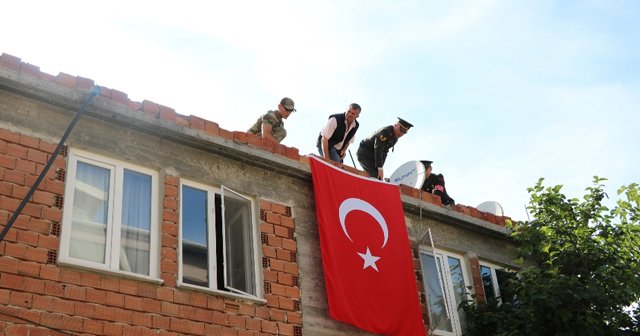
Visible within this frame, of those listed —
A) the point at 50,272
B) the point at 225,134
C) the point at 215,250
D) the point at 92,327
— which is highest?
the point at 225,134

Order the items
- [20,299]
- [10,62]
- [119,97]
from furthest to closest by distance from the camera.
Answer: [119,97]
[10,62]
[20,299]

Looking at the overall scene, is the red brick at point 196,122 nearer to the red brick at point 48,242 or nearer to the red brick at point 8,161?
the red brick at point 8,161

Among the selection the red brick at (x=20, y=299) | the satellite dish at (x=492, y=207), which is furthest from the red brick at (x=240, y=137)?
the satellite dish at (x=492, y=207)

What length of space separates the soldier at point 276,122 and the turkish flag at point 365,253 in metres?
1.08

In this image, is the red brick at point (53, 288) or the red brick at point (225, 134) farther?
the red brick at point (225, 134)

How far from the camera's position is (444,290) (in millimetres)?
12258

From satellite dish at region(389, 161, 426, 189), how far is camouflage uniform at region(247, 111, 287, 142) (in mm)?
2648

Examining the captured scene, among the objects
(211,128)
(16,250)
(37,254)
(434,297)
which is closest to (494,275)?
(434,297)

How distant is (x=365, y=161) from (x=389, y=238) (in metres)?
2.09

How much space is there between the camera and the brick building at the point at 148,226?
28.4 feet

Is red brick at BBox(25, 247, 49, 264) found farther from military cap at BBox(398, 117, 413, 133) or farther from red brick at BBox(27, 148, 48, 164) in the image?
military cap at BBox(398, 117, 413, 133)

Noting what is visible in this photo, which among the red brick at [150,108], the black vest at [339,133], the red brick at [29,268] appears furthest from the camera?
the black vest at [339,133]

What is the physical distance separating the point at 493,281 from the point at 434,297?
66.7 inches

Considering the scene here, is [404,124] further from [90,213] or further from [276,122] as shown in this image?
[90,213]
